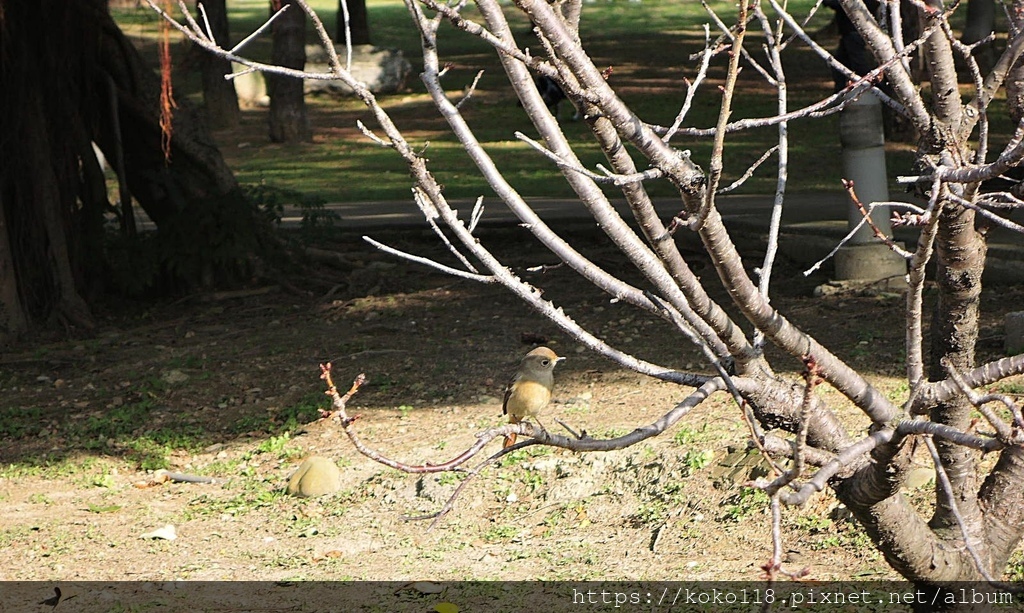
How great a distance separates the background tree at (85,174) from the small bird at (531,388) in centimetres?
455

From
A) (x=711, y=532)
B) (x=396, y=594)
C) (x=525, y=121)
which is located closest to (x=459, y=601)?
(x=396, y=594)

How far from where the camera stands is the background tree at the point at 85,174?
840 centimetres

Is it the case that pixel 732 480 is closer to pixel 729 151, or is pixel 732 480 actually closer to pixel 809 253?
pixel 809 253

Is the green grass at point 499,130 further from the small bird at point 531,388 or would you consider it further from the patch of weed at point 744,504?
the patch of weed at point 744,504

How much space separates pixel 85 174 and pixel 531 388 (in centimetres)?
540

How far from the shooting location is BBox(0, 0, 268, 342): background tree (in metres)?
8.40

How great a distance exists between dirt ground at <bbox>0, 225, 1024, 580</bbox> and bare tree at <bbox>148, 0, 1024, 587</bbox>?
1.27m

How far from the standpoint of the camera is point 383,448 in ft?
19.5

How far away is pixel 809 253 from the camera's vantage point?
28.9ft

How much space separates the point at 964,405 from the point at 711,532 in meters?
1.73

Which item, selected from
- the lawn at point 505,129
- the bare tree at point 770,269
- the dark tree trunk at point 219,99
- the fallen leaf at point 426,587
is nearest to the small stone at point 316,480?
the fallen leaf at point 426,587

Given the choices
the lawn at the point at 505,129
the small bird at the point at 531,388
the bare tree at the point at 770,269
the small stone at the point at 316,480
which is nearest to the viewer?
the bare tree at the point at 770,269

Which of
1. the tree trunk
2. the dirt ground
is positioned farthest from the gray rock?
the tree trunk

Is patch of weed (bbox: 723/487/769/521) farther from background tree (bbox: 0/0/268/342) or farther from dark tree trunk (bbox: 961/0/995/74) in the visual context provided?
dark tree trunk (bbox: 961/0/995/74)
